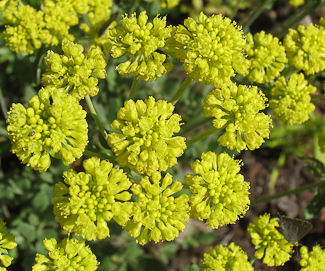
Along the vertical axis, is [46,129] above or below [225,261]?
above

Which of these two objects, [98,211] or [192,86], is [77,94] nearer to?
[98,211]

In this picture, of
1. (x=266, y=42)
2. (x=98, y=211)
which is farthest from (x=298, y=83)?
(x=98, y=211)

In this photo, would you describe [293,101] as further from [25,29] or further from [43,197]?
[43,197]

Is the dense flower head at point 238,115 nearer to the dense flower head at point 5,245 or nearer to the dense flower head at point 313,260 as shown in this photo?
the dense flower head at point 313,260

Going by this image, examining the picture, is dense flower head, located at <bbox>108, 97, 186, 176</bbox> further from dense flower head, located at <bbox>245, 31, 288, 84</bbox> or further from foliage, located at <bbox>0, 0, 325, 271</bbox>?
dense flower head, located at <bbox>245, 31, 288, 84</bbox>

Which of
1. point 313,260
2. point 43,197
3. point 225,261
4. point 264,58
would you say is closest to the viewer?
point 225,261

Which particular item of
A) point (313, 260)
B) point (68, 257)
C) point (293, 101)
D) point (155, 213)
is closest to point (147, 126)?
point (155, 213)
